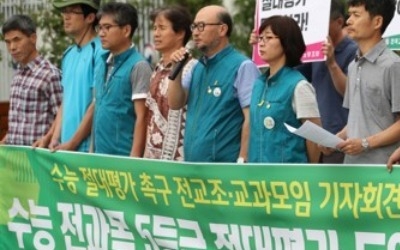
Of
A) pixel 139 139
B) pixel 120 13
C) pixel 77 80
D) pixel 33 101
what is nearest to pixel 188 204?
pixel 139 139

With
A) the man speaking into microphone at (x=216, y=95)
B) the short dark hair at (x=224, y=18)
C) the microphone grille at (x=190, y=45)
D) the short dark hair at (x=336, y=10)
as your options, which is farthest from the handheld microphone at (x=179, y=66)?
the short dark hair at (x=336, y=10)

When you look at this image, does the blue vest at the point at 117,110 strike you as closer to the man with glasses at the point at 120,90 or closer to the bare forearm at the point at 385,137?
the man with glasses at the point at 120,90

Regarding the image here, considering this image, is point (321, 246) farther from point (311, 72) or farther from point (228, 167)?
point (311, 72)

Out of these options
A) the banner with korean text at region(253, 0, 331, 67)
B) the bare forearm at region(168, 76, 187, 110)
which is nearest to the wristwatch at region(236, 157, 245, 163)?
the bare forearm at region(168, 76, 187, 110)

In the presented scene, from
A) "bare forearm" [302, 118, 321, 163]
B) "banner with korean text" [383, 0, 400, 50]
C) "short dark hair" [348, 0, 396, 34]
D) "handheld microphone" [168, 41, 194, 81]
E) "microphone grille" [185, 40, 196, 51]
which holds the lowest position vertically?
"bare forearm" [302, 118, 321, 163]

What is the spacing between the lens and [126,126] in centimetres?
890

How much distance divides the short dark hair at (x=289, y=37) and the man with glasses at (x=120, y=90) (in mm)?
1358

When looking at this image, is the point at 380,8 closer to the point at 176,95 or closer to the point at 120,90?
the point at 176,95

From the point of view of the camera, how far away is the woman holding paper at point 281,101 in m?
7.55

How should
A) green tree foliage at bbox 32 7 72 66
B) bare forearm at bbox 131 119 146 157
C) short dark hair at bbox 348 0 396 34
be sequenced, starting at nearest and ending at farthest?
short dark hair at bbox 348 0 396 34 < bare forearm at bbox 131 119 146 157 < green tree foliage at bbox 32 7 72 66


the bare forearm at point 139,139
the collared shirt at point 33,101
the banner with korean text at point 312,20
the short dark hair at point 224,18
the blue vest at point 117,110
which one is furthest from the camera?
the collared shirt at point 33,101

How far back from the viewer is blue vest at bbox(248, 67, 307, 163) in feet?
24.8

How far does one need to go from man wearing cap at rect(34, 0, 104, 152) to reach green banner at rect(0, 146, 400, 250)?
44cm

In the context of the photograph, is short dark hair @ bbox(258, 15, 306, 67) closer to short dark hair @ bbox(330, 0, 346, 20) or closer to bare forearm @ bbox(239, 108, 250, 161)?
bare forearm @ bbox(239, 108, 250, 161)
